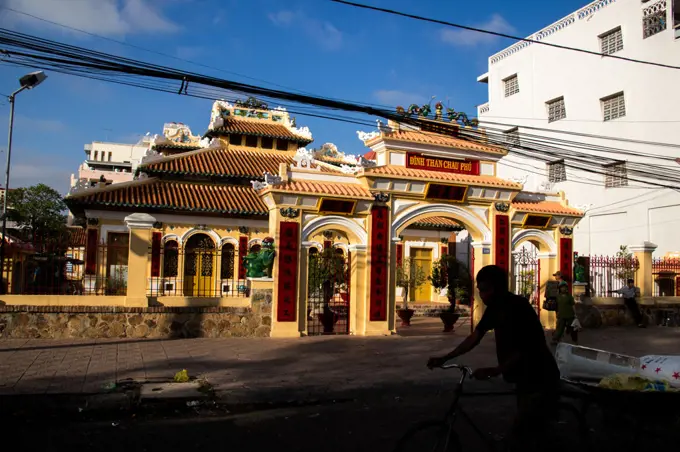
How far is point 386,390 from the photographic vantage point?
8.93 metres

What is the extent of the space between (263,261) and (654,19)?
20.4 metres

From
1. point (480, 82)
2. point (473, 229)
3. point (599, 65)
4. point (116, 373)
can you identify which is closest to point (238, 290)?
point (473, 229)

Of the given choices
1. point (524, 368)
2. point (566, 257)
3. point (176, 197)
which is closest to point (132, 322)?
point (176, 197)

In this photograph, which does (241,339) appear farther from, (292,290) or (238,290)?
(238,290)

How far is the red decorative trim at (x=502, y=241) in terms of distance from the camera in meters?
16.3

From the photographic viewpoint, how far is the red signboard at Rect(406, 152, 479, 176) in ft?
51.6

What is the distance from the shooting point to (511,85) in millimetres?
33031

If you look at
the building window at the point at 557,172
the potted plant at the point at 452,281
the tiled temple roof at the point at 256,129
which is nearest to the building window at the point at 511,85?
the building window at the point at 557,172

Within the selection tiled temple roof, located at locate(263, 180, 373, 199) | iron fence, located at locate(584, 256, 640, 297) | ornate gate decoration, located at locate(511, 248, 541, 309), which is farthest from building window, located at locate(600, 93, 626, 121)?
tiled temple roof, located at locate(263, 180, 373, 199)

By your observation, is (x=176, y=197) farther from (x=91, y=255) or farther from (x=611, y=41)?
(x=611, y=41)

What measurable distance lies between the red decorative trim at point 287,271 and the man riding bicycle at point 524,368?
32.2 feet

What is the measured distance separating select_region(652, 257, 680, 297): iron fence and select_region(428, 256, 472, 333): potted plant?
6405 mm

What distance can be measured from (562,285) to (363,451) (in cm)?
895

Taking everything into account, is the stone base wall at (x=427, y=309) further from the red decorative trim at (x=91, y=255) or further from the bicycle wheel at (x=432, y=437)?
the bicycle wheel at (x=432, y=437)
